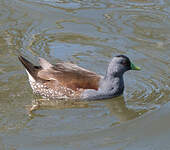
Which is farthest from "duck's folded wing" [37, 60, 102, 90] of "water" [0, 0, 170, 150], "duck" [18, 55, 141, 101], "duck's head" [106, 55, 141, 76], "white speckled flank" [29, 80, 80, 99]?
"water" [0, 0, 170, 150]

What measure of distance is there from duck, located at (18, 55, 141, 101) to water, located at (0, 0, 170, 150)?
224 millimetres

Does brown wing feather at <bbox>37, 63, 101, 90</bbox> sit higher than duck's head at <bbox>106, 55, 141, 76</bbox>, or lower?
lower

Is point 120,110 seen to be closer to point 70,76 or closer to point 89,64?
point 70,76

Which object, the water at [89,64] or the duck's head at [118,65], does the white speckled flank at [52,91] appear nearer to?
the water at [89,64]

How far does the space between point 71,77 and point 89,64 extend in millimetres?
1500

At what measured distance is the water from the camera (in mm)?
7875

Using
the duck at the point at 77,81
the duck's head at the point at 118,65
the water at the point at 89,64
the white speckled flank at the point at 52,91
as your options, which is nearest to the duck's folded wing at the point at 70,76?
the duck at the point at 77,81

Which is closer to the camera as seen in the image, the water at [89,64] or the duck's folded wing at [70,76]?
the water at [89,64]

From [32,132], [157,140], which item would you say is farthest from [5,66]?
[157,140]

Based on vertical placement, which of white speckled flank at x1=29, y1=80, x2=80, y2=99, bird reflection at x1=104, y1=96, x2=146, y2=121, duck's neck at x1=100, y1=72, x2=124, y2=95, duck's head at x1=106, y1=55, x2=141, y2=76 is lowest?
bird reflection at x1=104, y1=96, x2=146, y2=121

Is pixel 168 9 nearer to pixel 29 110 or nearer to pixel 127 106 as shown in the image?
pixel 127 106

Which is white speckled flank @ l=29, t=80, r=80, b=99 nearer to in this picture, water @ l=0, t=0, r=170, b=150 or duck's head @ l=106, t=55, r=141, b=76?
water @ l=0, t=0, r=170, b=150

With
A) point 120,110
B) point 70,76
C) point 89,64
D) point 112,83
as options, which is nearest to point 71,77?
point 70,76

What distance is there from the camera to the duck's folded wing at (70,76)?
29.8 ft
